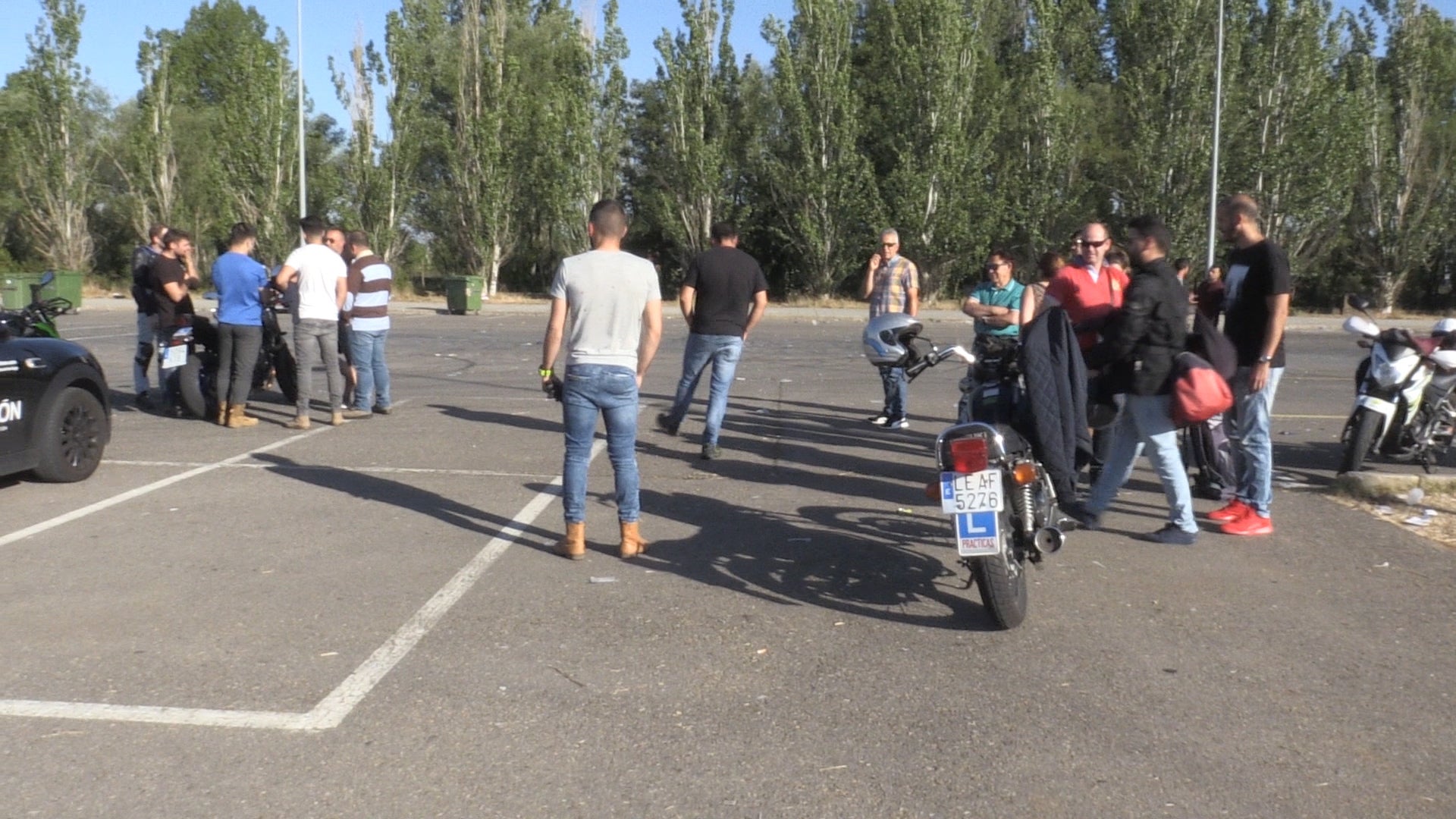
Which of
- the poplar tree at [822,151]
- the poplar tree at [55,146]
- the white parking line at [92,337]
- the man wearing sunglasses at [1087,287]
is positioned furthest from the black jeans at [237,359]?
the poplar tree at [55,146]

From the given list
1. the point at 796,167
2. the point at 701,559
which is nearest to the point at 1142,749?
the point at 701,559

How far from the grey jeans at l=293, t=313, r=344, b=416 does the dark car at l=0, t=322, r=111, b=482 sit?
190cm

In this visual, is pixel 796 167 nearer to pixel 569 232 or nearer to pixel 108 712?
pixel 569 232

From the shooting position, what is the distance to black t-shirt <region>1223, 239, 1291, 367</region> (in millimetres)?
7133

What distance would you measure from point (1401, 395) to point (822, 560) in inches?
193

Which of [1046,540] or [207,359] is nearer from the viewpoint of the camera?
[1046,540]

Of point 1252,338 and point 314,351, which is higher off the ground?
point 1252,338

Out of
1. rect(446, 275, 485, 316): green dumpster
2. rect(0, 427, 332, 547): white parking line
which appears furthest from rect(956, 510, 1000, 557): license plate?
rect(446, 275, 485, 316): green dumpster

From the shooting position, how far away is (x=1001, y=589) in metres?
5.31

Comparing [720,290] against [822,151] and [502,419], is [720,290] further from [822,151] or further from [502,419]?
[822,151]

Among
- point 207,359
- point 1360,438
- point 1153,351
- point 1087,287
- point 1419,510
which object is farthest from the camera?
point 207,359

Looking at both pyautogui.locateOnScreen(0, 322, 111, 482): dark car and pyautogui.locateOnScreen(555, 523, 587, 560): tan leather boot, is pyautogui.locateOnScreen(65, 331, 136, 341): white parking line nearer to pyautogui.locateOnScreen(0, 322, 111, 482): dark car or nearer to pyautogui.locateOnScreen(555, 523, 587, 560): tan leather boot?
pyautogui.locateOnScreen(0, 322, 111, 482): dark car

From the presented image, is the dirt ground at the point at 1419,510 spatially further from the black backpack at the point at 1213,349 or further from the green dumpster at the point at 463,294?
the green dumpster at the point at 463,294

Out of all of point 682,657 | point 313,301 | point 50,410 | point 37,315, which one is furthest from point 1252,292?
point 37,315
